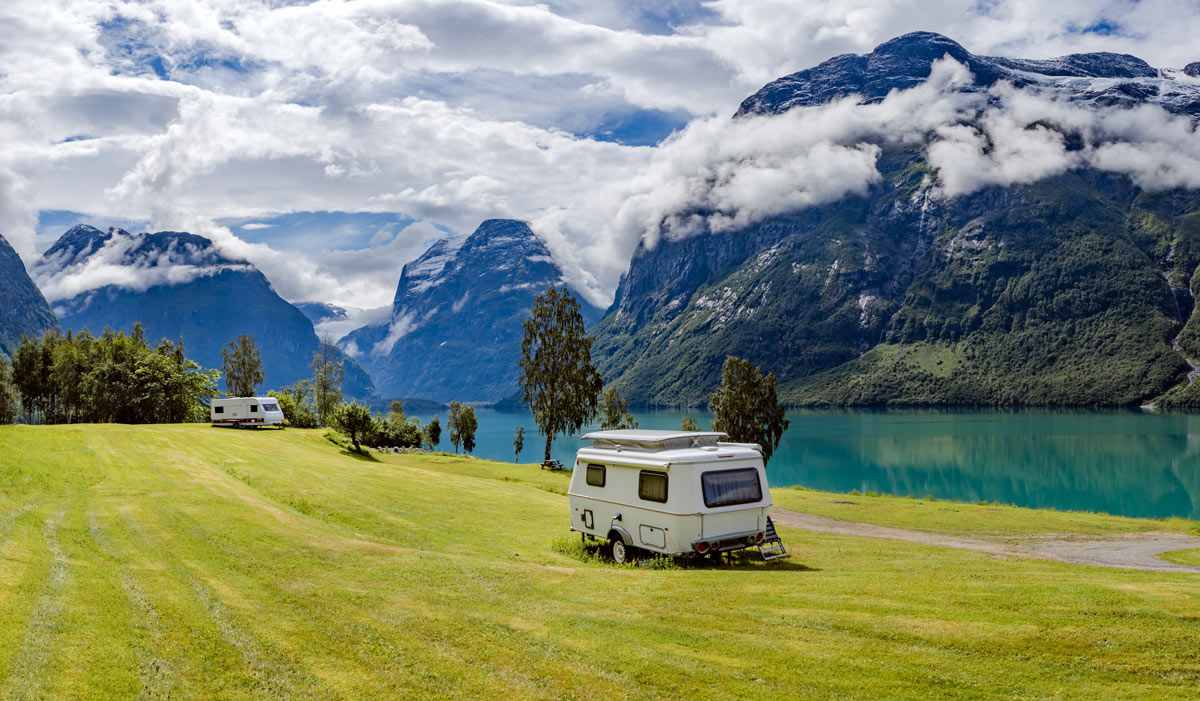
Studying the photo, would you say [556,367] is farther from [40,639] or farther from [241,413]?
[40,639]

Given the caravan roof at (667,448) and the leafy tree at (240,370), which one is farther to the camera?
the leafy tree at (240,370)

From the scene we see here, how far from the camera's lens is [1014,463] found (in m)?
100

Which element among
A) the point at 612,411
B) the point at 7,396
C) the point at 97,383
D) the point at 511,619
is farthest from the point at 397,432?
the point at 511,619

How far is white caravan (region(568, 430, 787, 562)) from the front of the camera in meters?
18.5

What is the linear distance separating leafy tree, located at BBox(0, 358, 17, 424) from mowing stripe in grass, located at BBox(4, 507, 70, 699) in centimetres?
8829

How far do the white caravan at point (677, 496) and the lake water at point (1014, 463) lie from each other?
40809 millimetres

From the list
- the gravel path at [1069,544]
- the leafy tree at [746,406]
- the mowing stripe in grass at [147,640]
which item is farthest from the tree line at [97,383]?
the gravel path at [1069,544]

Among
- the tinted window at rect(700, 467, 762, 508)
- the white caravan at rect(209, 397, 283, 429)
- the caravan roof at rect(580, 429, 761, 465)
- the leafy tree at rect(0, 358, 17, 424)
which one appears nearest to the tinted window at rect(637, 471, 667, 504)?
the caravan roof at rect(580, 429, 761, 465)

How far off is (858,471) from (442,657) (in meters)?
93.3

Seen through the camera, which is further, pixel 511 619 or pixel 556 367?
pixel 556 367

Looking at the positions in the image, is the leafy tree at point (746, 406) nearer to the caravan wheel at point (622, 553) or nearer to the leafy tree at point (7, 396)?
the caravan wheel at point (622, 553)

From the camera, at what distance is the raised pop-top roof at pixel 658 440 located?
788 inches

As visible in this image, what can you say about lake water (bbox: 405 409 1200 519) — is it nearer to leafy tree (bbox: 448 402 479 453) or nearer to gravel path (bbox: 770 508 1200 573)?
gravel path (bbox: 770 508 1200 573)

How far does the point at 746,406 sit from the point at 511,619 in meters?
45.6
